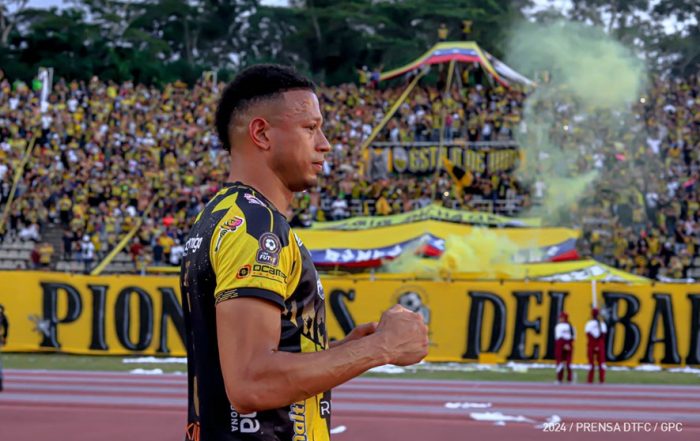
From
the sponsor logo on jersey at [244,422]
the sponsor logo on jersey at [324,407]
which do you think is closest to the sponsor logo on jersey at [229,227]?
the sponsor logo on jersey at [244,422]

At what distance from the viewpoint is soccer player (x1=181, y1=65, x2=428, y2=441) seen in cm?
295

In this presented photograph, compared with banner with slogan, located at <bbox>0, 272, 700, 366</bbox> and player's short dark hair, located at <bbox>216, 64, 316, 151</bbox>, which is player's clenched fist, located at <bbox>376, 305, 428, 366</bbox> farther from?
banner with slogan, located at <bbox>0, 272, 700, 366</bbox>

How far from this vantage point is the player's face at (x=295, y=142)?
3.32 metres

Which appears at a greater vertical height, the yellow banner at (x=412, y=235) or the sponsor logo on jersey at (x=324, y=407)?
the sponsor logo on jersey at (x=324, y=407)

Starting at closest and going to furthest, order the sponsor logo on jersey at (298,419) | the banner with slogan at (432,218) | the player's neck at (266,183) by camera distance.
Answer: the sponsor logo on jersey at (298,419) < the player's neck at (266,183) < the banner with slogan at (432,218)

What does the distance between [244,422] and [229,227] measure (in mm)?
557

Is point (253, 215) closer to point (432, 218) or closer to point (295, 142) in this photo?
point (295, 142)

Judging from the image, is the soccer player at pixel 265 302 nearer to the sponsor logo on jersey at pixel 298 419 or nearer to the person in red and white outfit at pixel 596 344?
the sponsor logo on jersey at pixel 298 419

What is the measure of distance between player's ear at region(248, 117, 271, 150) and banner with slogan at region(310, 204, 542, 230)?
991 inches

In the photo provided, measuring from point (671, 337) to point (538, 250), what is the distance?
594 cm

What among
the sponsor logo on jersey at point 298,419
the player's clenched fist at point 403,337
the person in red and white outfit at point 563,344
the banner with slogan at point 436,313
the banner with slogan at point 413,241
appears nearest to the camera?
the player's clenched fist at point 403,337

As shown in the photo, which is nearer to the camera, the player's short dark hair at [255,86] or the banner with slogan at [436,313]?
the player's short dark hair at [255,86]

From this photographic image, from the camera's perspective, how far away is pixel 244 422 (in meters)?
3.10

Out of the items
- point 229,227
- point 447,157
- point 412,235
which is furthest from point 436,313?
point 229,227
